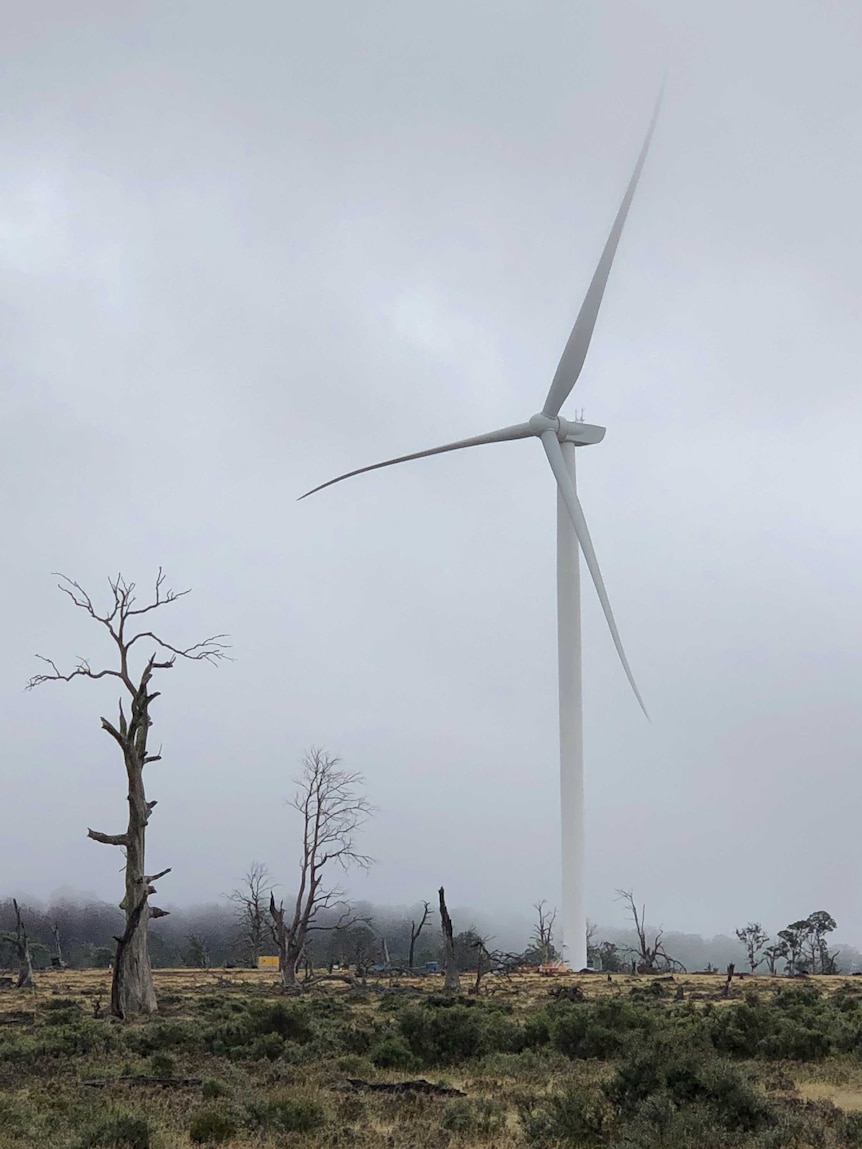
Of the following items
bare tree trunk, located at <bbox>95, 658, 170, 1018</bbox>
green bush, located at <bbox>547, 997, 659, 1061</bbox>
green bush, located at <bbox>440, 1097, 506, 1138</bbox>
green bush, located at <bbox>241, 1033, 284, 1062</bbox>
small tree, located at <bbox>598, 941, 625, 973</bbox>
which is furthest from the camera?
small tree, located at <bbox>598, 941, 625, 973</bbox>

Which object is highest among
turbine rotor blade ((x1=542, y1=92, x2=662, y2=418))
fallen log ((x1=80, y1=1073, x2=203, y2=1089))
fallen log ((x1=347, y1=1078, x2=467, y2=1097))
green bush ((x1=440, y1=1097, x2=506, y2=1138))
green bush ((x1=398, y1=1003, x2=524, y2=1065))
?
turbine rotor blade ((x1=542, y1=92, x2=662, y2=418))

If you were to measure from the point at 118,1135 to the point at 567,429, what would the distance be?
40052mm

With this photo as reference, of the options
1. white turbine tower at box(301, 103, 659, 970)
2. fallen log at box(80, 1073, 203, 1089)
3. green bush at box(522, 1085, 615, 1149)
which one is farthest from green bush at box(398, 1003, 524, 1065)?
white turbine tower at box(301, 103, 659, 970)

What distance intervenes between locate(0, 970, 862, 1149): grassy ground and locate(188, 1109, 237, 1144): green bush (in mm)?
16

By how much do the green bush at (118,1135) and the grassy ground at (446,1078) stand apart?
17 millimetres

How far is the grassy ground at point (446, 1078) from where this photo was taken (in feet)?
40.1

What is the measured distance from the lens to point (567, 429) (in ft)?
161

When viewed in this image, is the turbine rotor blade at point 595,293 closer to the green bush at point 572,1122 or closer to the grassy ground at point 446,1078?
the grassy ground at point 446,1078

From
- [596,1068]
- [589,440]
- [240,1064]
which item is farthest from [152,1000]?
[589,440]

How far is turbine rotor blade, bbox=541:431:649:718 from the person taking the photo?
1501 inches

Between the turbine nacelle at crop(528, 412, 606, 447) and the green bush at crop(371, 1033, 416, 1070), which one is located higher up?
the turbine nacelle at crop(528, 412, 606, 447)

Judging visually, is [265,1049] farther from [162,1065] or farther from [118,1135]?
[118,1135]

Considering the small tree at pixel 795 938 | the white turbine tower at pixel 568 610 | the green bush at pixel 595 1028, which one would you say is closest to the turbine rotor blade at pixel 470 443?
the white turbine tower at pixel 568 610

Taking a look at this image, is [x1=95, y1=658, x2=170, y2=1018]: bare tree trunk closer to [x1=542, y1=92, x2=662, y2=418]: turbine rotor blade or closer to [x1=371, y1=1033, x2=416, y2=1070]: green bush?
[x1=371, y1=1033, x2=416, y2=1070]: green bush
